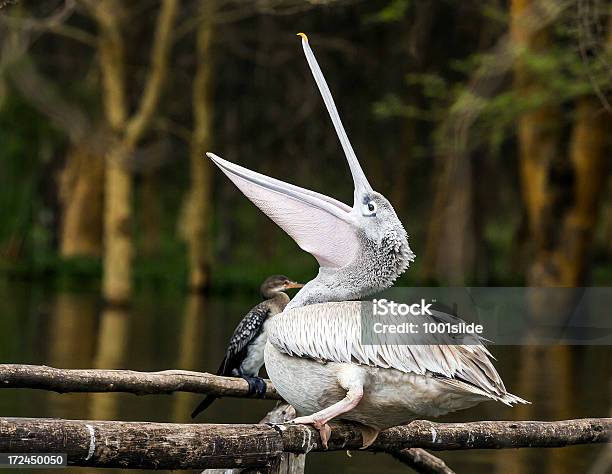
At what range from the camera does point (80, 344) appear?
12.6 meters

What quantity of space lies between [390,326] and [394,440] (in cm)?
67

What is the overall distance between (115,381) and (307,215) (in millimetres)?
1374

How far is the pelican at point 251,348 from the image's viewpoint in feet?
16.2

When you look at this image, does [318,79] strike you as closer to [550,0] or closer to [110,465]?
[110,465]

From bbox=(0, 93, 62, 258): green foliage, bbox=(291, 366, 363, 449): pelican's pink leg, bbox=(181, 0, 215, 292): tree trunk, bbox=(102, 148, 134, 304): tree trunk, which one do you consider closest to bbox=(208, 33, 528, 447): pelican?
bbox=(291, 366, 363, 449): pelican's pink leg

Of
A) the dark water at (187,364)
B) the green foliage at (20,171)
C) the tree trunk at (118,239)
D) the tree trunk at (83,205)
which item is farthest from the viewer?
the tree trunk at (83,205)

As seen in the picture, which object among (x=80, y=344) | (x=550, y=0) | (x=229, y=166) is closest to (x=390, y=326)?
(x=229, y=166)

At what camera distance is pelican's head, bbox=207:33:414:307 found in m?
3.70

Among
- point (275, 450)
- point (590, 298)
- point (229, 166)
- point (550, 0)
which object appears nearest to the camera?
point (275, 450)

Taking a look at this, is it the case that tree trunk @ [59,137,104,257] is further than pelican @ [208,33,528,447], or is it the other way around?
tree trunk @ [59,137,104,257]

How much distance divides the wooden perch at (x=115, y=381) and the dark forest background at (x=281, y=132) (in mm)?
5824

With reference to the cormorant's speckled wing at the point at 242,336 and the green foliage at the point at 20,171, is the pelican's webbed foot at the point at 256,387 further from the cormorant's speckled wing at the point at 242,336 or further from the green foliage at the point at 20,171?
the green foliage at the point at 20,171

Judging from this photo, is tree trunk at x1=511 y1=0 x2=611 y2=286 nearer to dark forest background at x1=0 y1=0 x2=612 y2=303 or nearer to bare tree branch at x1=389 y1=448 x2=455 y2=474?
dark forest background at x1=0 y1=0 x2=612 y2=303

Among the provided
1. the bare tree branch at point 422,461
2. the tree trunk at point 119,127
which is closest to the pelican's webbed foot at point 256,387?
the bare tree branch at point 422,461
